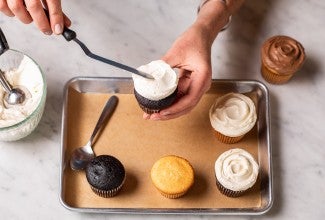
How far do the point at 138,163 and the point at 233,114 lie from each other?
0.28 m

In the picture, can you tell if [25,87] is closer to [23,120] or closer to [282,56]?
[23,120]

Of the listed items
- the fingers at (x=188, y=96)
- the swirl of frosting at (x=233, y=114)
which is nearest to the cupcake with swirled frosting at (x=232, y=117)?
the swirl of frosting at (x=233, y=114)

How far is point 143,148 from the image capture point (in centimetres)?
166

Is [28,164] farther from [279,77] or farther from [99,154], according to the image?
[279,77]

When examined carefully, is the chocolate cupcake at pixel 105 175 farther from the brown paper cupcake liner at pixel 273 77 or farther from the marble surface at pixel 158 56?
the brown paper cupcake liner at pixel 273 77

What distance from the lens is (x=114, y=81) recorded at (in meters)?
1.71

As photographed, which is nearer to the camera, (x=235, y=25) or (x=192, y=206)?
(x=192, y=206)

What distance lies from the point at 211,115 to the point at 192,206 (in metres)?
0.24

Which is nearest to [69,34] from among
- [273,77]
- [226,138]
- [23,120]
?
[23,120]

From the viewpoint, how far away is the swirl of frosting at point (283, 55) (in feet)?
5.46

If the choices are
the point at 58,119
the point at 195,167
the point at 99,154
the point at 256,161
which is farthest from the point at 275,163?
the point at 58,119

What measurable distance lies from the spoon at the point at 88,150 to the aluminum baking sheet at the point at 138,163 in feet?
0.06

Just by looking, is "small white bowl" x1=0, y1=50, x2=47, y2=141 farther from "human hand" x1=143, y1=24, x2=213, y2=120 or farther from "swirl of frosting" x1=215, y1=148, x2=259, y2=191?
"swirl of frosting" x1=215, y1=148, x2=259, y2=191

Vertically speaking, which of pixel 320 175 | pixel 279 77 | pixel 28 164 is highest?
pixel 279 77
